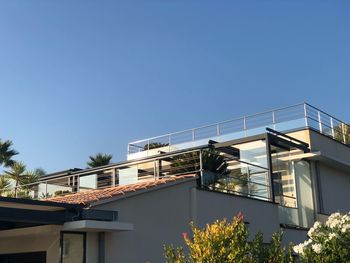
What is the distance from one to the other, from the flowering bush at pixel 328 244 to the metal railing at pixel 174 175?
6302 millimetres

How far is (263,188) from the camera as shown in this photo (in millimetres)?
18062

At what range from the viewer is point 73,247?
11.5 metres

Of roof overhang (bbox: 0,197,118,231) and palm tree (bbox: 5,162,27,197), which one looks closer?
roof overhang (bbox: 0,197,118,231)

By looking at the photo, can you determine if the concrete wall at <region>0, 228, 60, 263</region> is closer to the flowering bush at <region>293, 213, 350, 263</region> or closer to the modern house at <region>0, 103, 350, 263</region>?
the modern house at <region>0, 103, 350, 263</region>

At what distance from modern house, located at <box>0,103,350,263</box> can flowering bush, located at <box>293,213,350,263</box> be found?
14.5 feet

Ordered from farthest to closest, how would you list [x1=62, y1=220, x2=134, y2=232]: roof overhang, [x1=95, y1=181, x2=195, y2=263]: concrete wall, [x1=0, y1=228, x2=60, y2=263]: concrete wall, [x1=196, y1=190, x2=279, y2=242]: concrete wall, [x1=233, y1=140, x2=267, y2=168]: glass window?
1. [x1=233, y1=140, x2=267, y2=168]: glass window
2. [x1=196, y1=190, x2=279, y2=242]: concrete wall
3. [x1=95, y1=181, x2=195, y2=263]: concrete wall
4. [x1=0, y1=228, x2=60, y2=263]: concrete wall
5. [x1=62, y1=220, x2=134, y2=232]: roof overhang

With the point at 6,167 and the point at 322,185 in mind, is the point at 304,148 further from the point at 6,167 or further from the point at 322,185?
the point at 6,167

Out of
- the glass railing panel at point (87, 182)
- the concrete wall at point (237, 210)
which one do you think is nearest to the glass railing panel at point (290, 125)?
the concrete wall at point (237, 210)

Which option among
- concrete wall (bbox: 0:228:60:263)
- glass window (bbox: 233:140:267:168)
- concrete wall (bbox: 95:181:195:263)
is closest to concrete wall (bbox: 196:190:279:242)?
concrete wall (bbox: 95:181:195:263)

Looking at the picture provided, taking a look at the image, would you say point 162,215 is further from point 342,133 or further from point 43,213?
point 342,133

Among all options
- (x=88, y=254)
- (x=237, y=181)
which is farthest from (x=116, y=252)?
(x=237, y=181)

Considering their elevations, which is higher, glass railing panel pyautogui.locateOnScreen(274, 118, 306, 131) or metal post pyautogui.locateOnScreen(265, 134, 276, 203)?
glass railing panel pyautogui.locateOnScreen(274, 118, 306, 131)

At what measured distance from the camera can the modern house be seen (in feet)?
37.6


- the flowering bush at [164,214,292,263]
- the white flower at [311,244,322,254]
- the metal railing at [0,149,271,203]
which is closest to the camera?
the flowering bush at [164,214,292,263]
